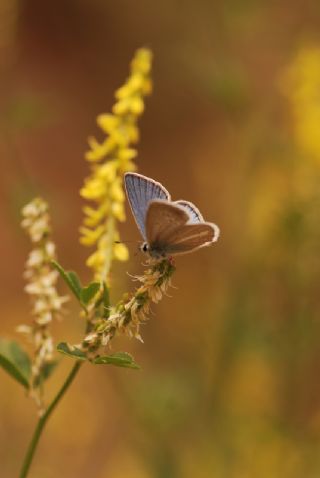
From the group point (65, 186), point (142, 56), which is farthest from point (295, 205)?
point (65, 186)

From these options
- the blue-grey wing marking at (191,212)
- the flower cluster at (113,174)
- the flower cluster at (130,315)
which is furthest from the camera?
the flower cluster at (113,174)

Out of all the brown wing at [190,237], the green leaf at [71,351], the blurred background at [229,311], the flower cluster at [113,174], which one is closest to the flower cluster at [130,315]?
the green leaf at [71,351]

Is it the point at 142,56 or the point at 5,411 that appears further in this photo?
the point at 5,411

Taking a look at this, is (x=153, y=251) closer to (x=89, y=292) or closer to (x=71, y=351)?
(x=89, y=292)

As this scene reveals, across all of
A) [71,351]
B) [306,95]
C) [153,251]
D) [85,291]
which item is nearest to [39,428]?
[71,351]

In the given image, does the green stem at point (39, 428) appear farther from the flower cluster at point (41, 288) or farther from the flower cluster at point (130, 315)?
the flower cluster at point (41, 288)

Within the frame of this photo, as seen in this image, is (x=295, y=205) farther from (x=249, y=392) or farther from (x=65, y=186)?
(x=65, y=186)
